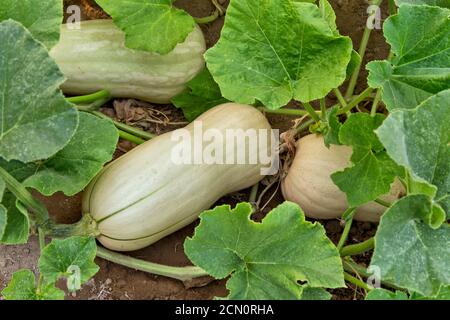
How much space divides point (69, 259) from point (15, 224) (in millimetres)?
172

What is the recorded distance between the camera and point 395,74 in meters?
1.62

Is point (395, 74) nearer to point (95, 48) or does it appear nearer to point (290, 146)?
point (290, 146)

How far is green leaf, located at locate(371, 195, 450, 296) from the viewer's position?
1.36m

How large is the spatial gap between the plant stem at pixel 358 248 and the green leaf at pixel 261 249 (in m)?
0.20

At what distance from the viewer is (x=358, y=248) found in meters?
1.76

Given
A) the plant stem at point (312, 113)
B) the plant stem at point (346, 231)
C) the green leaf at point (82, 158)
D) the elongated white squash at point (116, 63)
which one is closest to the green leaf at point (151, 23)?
the elongated white squash at point (116, 63)

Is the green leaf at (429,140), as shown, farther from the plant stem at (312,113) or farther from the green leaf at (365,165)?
the plant stem at (312,113)

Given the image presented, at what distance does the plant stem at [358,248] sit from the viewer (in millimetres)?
1705

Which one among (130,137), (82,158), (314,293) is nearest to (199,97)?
(130,137)

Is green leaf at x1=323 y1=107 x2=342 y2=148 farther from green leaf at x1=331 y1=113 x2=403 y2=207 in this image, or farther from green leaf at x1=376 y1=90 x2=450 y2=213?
green leaf at x1=376 y1=90 x2=450 y2=213
